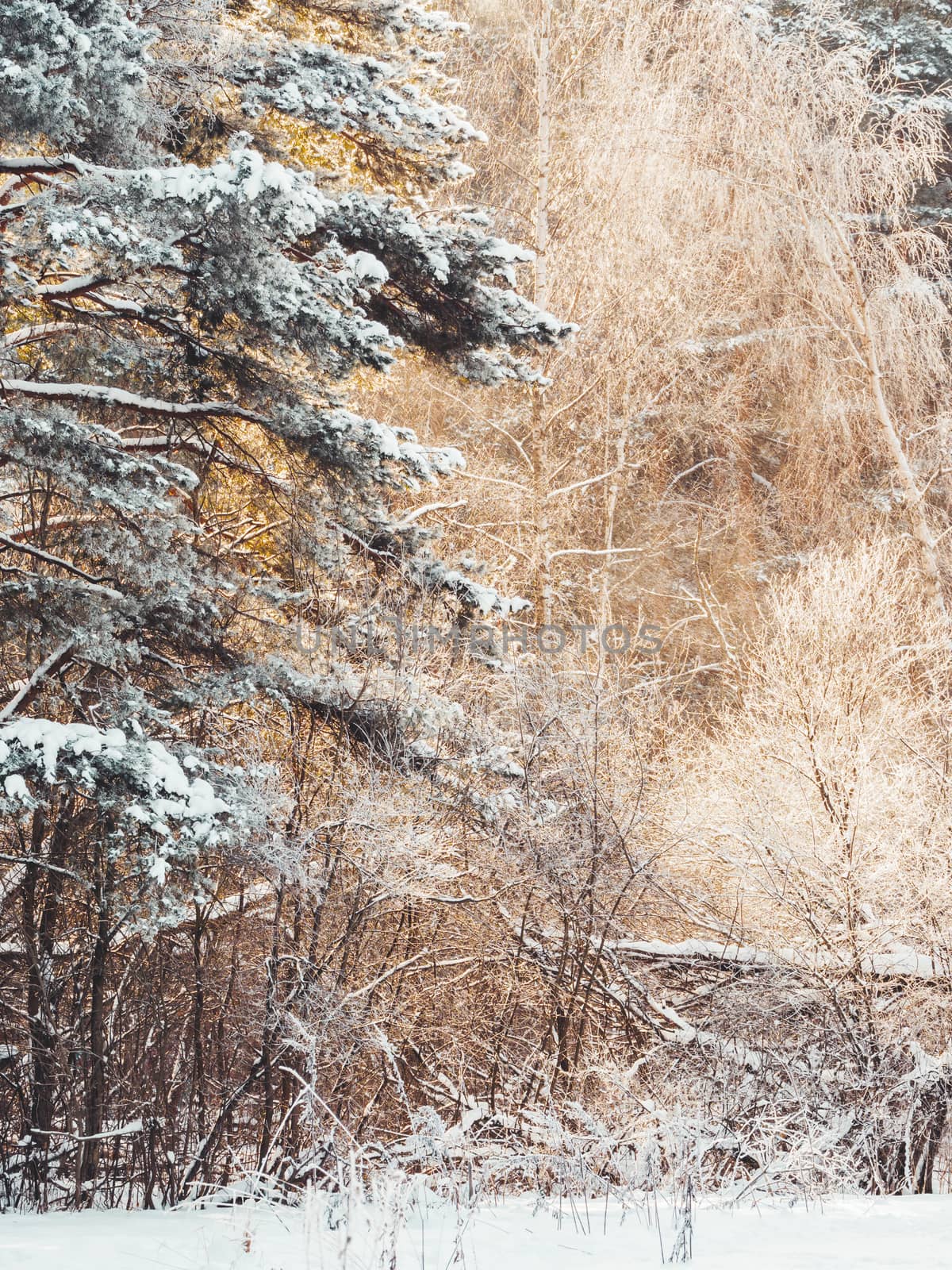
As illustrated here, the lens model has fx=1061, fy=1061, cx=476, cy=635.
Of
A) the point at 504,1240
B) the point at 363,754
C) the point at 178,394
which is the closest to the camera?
the point at 504,1240

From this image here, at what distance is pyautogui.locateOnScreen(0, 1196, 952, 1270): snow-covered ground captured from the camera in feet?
12.1

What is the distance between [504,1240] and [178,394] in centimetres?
480

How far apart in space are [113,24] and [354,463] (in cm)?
236

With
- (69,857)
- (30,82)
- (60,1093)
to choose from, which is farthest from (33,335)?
(60,1093)

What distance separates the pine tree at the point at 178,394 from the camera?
4.81 meters

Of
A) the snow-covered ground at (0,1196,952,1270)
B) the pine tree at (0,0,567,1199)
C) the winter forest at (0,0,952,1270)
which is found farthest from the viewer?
the winter forest at (0,0,952,1270)

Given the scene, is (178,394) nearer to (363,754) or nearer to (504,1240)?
(363,754)

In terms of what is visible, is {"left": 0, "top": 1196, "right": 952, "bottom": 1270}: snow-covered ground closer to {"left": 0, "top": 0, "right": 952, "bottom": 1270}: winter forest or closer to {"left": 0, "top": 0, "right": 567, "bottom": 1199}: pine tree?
{"left": 0, "top": 0, "right": 952, "bottom": 1270}: winter forest

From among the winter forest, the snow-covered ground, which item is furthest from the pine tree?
the snow-covered ground

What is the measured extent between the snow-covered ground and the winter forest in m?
0.09

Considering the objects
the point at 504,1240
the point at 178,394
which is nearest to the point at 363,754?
the point at 178,394

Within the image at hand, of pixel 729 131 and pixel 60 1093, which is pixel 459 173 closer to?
pixel 60 1093

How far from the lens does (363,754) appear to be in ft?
24.4

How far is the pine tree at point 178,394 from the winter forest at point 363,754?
3 cm
